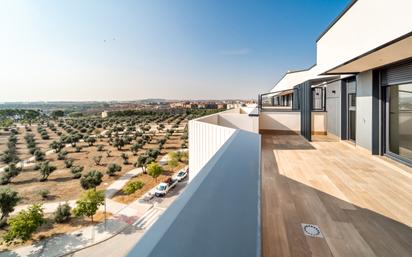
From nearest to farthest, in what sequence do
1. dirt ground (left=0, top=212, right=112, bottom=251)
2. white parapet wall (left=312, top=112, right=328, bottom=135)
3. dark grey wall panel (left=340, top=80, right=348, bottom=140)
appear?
dark grey wall panel (left=340, top=80, right=348, bottom=140)
white parapet wall (left=312, top=112, right=328, bottom=135)
dirt ground (left=0, top=212, right=112, bottom=251)

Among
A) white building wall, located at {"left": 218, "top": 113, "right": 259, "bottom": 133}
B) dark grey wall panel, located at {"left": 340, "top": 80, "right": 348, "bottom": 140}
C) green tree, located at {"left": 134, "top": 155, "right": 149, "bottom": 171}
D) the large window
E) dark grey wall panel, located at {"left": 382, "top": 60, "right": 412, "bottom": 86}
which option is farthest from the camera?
green tree, located at {"left": 134, "top": 155, "right": 149, "bottom": 171}

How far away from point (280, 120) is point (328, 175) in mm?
5191

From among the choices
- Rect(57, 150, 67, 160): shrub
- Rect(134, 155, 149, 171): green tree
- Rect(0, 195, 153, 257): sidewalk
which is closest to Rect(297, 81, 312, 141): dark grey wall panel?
Rect(0, 195, 153, 257): sidewalk

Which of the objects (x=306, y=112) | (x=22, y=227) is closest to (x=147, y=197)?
(x=22, y=227)

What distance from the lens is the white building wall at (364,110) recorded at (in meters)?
5.66

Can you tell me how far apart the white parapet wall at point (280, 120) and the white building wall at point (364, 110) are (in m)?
2.62

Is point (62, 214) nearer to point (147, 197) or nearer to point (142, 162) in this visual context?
point (147, 197)

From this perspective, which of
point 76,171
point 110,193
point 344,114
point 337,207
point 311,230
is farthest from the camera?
point 76,171

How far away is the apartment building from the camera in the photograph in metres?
0.59

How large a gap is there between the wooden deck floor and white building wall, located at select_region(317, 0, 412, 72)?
2202 millimetres

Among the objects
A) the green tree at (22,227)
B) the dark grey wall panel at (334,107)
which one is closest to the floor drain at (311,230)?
the dark grey wall panel at (334,107)

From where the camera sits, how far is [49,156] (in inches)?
1041

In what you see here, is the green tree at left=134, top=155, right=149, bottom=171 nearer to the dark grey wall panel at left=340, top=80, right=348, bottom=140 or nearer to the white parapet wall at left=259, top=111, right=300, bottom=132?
the white parapet wall at left=259, top=111, right=300, bottom=132

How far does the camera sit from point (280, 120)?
9.03m
